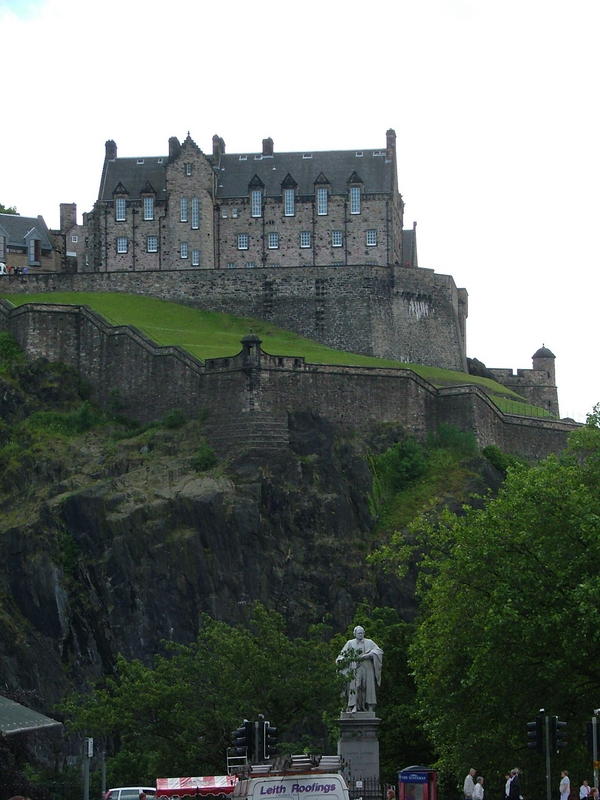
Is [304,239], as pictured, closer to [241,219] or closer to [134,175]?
[241,219]

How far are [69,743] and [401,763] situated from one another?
83.1 ft

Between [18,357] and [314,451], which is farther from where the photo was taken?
[18,357]

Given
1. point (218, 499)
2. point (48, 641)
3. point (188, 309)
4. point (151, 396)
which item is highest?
point (188, 309)

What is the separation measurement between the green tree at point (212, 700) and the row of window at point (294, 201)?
58.1 meters

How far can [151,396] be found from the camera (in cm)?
10019

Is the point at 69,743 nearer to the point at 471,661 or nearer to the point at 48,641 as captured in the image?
the point at 48,641

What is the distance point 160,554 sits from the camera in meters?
90.7

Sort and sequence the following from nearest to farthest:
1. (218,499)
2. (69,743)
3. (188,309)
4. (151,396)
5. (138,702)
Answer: (138,702) → (69,743) → (218,499) → (151,396) → (188,309)

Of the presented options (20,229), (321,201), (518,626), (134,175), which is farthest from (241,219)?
(518,626)

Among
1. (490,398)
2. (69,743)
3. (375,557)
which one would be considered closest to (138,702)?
(375,557)

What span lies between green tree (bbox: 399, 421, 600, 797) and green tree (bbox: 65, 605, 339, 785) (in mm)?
5802

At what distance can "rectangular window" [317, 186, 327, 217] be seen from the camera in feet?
394

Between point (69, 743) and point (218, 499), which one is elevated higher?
point (218, 499)

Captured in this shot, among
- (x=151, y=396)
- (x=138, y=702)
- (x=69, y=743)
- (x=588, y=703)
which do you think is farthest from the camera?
(x=151, y=396)
